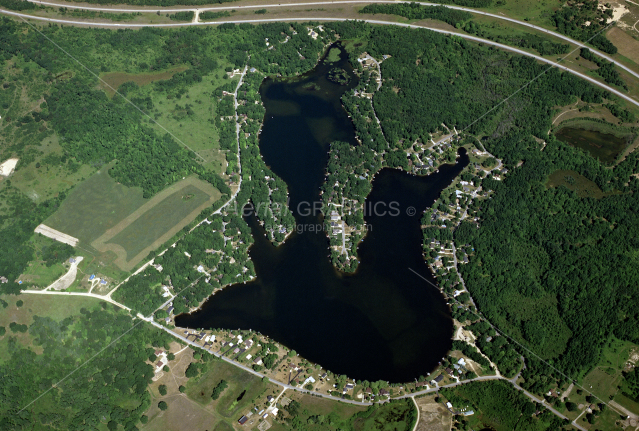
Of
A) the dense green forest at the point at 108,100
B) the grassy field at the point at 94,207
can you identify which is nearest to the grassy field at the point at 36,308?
the dense green forest at the point at 108,100

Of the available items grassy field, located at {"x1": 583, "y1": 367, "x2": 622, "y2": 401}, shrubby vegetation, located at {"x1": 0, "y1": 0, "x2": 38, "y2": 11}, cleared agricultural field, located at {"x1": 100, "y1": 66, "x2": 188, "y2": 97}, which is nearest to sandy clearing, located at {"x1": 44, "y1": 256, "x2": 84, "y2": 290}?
cleared agricultural field, located at {"x1": 100, "y1": 66, "x2": 188, "y2": 97}

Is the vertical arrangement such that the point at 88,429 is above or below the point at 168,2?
below

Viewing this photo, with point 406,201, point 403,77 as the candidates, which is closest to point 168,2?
point 403,77

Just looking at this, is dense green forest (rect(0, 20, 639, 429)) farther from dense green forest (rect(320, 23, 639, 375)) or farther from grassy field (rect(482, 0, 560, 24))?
grassy field (rect(482, 0, 560, 24))

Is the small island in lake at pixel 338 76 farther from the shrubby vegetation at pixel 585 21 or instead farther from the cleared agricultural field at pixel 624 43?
the cleared agricultural field at pixel 624 43

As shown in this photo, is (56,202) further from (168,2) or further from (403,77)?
(403,77)

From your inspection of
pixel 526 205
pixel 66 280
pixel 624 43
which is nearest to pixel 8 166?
pixel 66 280
